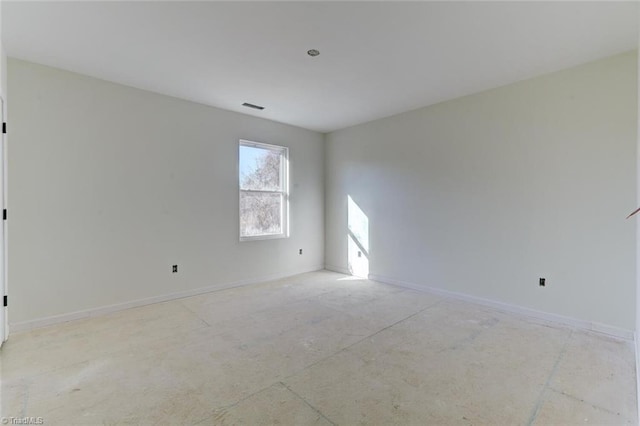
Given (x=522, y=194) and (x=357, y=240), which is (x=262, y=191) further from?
(x=522, y=194)

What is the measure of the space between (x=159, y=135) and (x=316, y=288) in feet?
9.82

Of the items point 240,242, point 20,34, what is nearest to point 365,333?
point 240,242

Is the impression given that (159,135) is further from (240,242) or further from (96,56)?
(240,242)

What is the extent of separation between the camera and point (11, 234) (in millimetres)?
2809

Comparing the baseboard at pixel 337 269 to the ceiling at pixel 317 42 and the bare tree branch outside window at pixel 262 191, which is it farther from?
the ceiling at pixel 317 42

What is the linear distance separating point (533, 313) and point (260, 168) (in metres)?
4.18

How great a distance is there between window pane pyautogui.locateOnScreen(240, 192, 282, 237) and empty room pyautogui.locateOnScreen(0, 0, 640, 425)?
0.05 meters

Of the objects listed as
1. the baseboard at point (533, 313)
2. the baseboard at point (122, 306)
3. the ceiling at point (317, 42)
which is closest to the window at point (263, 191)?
the baseboard at point (122, 306)

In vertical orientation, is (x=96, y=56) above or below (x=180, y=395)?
above

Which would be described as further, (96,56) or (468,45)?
(96,56)

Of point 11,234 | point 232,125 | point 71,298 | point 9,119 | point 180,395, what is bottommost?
point 180,395

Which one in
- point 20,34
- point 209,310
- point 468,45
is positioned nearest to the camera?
point 20,34

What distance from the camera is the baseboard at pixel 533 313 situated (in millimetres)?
2766

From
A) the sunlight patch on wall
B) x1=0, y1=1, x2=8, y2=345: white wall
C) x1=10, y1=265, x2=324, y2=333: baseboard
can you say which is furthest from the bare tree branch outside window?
x1=0, y1=1, x2=8, y2=345: white wall
